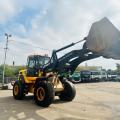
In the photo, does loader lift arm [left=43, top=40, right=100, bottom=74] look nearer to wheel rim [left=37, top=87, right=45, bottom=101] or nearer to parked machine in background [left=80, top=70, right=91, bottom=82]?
wheel rim [left=37, top=87, right=45, bottom=101]

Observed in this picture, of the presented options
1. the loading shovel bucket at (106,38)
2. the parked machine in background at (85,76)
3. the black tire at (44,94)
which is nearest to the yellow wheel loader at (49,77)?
the black tire at (44,94)

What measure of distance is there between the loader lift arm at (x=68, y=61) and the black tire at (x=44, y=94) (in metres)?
1.22

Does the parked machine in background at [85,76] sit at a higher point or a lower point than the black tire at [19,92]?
higher

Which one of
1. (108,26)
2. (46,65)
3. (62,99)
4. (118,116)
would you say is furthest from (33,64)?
(108,26)

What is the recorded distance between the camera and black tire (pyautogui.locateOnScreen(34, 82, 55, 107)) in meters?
13.9

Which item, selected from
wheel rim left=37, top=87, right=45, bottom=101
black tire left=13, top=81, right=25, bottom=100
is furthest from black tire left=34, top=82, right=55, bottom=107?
black tire left=13, top=81, right=25, bottom=100

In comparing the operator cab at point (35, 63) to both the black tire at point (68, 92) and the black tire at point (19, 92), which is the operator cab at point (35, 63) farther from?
the black tire at point (68, 92)

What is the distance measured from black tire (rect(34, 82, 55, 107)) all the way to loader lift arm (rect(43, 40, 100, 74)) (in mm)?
1221

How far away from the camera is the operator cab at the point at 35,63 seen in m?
16.6

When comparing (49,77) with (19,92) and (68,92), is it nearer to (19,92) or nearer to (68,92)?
(68,92)

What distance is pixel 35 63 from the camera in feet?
55.4

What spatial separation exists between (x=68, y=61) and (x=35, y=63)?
130 inches

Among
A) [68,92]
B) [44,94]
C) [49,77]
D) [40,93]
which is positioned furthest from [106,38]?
[68,92]

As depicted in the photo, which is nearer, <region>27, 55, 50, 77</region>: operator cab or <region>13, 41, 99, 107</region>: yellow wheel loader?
<region>13, 41, 99, 107</region>: yellow wheel loader
